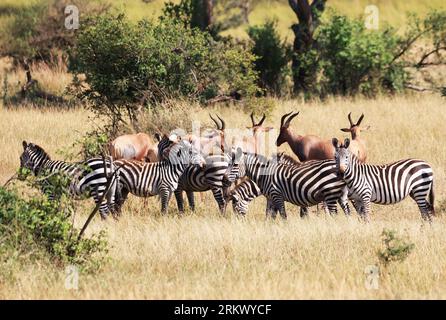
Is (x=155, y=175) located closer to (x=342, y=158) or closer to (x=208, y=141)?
(x=208, y=141)

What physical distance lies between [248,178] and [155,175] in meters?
1.34

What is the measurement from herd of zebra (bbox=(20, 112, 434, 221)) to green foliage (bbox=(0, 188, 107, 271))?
7.11 ft

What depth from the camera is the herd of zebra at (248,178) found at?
13695 mm

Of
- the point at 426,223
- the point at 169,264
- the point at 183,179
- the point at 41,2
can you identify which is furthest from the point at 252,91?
the point at 41,2

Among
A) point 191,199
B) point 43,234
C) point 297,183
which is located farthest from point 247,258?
point 191,199

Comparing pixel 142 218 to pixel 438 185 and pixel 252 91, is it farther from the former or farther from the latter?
pixel 252 91

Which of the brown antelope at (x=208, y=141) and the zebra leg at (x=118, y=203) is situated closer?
the zebra leg at (x=118, y=203)

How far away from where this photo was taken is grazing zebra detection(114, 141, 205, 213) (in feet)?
47.2

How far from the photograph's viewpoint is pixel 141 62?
63.8 feet

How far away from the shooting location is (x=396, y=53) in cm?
2812

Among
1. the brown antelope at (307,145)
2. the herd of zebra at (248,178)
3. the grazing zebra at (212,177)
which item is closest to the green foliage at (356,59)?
the brown antelope at (307,145)

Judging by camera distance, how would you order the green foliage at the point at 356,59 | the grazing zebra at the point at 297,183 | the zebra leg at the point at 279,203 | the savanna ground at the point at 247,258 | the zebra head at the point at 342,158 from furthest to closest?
the green foliage at the point at 356,59
the zebra leg at the point at 279,203
the grazing zebra at the point at 297,183
the zebra head at the point at 342,158
the savanna ground at the point at 247,258

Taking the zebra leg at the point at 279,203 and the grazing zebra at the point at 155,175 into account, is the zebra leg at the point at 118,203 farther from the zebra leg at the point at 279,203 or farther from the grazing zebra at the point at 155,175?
the zebra leg at the point at 279,203

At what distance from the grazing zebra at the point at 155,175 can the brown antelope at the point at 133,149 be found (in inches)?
66.8
